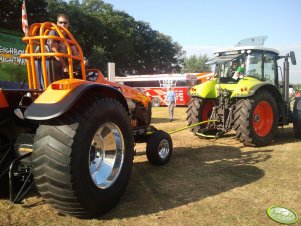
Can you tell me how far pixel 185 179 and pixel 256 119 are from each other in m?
3.61

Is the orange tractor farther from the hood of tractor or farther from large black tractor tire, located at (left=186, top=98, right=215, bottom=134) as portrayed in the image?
large black tractor tire, located at (left=186, top=98, right=215, bottom=134)

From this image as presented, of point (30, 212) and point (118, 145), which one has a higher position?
point (118, 145)

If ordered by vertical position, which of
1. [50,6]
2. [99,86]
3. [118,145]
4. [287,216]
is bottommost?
[287,216]

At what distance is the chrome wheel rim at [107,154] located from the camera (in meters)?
3.78

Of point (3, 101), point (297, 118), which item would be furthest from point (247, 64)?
point (3, 101)

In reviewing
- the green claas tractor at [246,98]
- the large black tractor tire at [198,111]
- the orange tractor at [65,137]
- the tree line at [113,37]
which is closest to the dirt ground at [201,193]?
the orange tractor at [65,137]

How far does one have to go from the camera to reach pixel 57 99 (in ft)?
10.2

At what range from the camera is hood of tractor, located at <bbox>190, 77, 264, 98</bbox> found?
778cm

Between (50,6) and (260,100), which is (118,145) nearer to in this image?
(260,100)

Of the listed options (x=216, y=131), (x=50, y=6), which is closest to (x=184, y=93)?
(x=216, y=131)

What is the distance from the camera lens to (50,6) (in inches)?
1575

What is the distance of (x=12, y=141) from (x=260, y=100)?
573 centimetres

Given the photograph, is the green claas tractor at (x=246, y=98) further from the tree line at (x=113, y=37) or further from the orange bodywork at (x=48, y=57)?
the tree line at (x=113, y=37)
